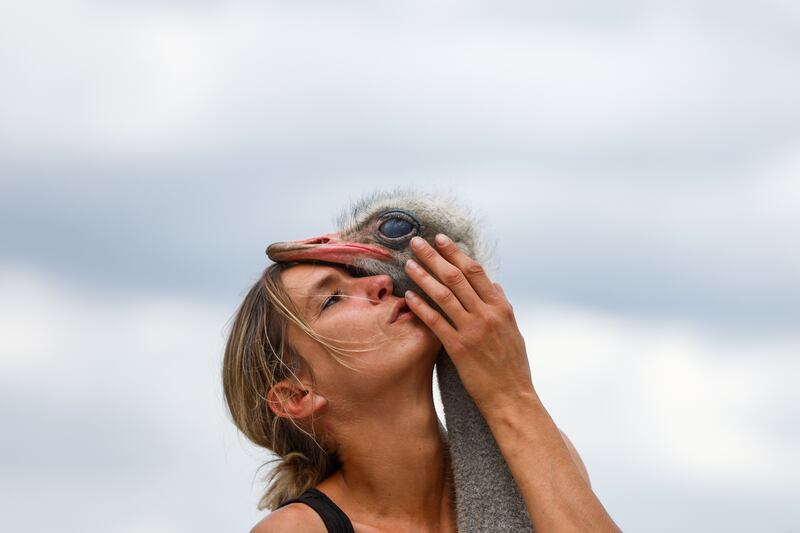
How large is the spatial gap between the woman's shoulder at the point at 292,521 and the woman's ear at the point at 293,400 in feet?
1.15

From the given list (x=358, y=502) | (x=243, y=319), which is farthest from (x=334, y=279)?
(x=358, y=502)

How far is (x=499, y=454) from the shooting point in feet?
13.0

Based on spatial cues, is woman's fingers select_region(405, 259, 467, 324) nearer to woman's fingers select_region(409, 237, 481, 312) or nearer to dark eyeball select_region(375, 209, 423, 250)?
woman's fingers select_region(409, 237, 481, 312)

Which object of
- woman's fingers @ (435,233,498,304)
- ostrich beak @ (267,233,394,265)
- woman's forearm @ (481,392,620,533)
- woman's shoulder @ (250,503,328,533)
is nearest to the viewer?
woman's forearm @ (481,392,620,533)

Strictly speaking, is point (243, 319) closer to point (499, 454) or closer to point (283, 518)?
point (283, 518)

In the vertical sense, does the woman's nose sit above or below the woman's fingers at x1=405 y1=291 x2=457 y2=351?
above

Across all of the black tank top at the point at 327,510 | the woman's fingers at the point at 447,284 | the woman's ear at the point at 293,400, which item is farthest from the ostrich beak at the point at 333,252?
the black tank top at the point at 327,510

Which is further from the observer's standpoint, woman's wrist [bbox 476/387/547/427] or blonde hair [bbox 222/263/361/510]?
blonde hair [bbox 222/263/361/510]

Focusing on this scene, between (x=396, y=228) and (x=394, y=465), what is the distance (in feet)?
2.89

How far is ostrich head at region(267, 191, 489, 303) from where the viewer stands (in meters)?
4.10

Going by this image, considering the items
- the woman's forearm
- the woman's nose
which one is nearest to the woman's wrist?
the woman's forearm

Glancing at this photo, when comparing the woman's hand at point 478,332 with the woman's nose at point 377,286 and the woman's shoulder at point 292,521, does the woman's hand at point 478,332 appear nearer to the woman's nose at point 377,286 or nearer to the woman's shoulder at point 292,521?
the woman's nose at point 377,286

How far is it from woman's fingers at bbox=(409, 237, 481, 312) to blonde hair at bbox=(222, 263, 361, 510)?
50 centimetres

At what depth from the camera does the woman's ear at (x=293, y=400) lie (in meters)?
4.00
